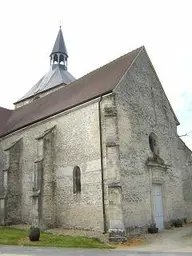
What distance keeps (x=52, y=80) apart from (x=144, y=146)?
72.7 ft

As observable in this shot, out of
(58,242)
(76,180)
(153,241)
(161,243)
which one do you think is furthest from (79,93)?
(161,243)

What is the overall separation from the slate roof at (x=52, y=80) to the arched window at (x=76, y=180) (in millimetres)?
19749

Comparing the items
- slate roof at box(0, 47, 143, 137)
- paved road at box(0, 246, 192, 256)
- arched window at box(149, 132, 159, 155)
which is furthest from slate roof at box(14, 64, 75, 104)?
paved road at box(0, 246, 192, 256)

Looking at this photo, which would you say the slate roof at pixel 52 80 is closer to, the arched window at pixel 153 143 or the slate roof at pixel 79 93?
the slate roof at pixel 79 93

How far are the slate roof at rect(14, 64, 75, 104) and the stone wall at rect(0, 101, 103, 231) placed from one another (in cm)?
1658

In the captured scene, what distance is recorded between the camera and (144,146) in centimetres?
1922

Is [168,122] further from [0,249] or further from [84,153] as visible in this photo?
[0,249]

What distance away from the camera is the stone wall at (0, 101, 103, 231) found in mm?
17406

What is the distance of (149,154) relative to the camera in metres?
19.6

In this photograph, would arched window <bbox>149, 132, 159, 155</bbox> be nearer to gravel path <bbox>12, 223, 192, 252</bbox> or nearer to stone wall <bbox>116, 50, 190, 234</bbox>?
stone wall <bbox>116, 50, 190, 234</bbox>

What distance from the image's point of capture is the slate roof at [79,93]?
63.5 feet

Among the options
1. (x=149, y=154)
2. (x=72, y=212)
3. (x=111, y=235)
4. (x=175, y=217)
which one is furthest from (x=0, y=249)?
(x=175, y=217)

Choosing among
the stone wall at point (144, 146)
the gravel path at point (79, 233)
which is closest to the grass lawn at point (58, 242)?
the gravel path at point (79, 233)

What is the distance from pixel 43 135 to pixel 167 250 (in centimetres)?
1089
